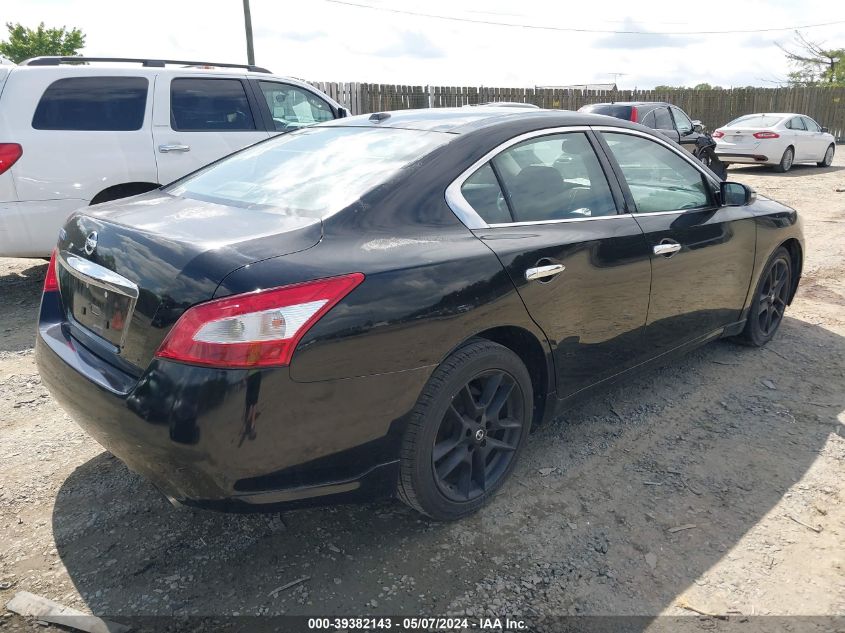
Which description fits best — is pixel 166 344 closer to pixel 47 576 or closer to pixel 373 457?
pixel 373 457

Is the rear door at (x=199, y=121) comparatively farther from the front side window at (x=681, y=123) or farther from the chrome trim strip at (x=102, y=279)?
the front side window at (x=681, y=123)

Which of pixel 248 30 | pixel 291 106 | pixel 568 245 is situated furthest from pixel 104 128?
pixel 248 30

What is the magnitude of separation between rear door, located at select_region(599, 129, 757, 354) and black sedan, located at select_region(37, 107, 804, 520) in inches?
0.8

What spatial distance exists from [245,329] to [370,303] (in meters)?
0.42

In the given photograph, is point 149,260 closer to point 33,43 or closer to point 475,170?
point 475,170

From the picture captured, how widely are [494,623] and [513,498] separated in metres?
0.78

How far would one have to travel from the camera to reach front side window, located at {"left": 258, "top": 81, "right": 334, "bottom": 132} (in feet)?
22.7

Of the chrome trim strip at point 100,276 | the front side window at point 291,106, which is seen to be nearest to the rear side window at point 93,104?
the front side window at point 291,106

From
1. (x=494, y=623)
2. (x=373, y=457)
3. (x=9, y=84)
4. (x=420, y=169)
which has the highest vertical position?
(x=9, y=84)

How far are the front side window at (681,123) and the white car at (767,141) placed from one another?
1.77m

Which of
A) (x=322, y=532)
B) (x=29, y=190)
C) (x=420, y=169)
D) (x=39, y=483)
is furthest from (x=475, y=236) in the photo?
(x=29, y=190)

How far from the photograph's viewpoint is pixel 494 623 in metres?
2.30

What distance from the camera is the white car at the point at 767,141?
51.7 feet

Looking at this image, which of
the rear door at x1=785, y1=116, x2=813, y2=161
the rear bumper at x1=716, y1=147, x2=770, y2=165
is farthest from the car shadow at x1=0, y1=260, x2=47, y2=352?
the rear door at x1=785, y1=116, x2=813, y2=161
